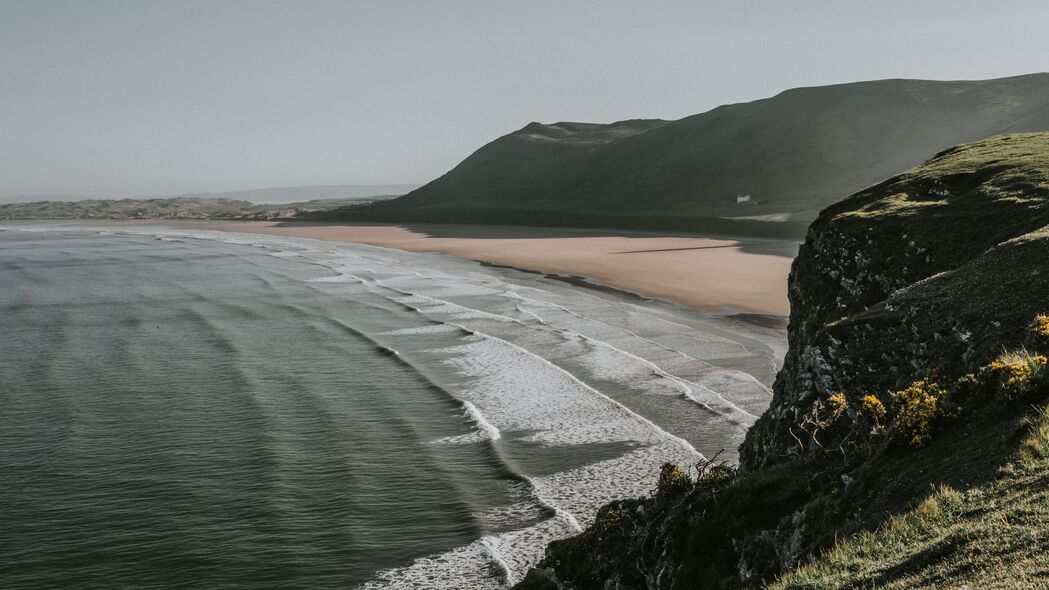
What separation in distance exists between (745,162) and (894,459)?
12006 cm

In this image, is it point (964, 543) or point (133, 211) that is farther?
point (133, 211)

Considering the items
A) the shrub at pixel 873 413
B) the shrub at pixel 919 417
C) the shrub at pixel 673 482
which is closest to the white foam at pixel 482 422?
the shrub at pixel 673 482

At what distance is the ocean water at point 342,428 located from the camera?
1216 centimetres

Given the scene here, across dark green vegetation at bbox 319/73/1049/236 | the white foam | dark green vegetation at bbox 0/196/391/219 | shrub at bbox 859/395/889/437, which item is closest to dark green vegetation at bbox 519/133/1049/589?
shrub at bbox 859/395/889/437

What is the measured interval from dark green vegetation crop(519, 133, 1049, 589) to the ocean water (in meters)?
3.83

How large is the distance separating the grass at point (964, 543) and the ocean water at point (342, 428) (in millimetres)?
6340

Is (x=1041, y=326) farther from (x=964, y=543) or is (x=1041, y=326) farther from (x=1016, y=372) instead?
(x=964, y=543)

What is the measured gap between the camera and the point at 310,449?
16516mm

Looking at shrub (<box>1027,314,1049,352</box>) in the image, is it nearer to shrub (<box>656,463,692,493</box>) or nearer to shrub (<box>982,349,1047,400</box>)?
shrub (<box>982,349,1047,400</box>)

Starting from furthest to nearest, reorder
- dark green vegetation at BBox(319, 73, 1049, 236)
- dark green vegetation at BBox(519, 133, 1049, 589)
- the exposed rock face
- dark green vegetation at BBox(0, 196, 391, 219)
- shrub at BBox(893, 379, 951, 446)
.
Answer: dark green vegetation at BBox(0, 196, 391, 219), dark green vegetation at BBox(319, 73, 1049, 236), the exposed rock face, shrub at BBox(893, 379, 951, 446), dark green vegetation at BBox(519, 133, 1049, 589)

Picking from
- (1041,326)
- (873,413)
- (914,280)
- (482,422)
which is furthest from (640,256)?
(873,413)

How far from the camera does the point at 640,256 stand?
5538 cm

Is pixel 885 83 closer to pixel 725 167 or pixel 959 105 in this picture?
pixel 959 105

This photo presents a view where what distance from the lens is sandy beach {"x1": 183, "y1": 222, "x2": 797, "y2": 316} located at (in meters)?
37.3
